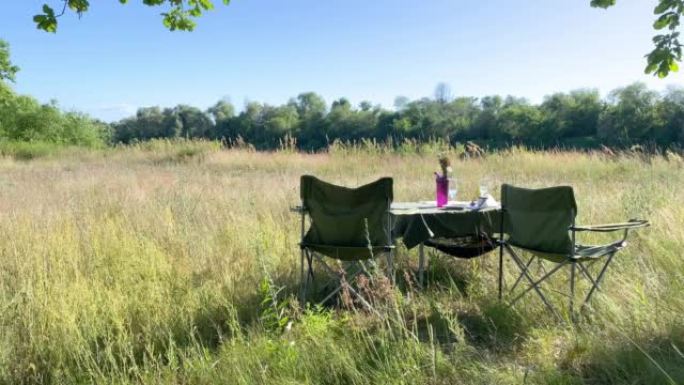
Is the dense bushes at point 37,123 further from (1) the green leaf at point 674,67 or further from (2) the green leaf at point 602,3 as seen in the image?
(1) the green leaf at point 674,67

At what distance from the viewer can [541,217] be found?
3.00 m

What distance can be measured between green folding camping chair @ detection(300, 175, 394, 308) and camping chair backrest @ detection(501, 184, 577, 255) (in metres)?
0.77

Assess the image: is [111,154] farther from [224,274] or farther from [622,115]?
[622,115]

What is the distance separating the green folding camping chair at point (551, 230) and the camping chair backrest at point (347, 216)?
2.51 feet

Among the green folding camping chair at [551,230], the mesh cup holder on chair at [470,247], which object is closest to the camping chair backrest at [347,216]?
the mesh cup holder on chair at [470,247]

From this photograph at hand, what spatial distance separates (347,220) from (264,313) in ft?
2.68

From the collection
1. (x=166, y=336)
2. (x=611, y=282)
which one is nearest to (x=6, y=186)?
(x=166, y=336)

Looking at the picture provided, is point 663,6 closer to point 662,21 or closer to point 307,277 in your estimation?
point 662,21

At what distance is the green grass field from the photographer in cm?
222

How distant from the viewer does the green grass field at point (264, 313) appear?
222cm

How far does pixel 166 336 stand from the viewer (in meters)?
2.71

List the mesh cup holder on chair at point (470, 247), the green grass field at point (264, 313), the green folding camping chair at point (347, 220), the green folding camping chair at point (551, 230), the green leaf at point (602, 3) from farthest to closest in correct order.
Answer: the mesh cup holder on chair at point (470, 247), the green leaf at point (602, 3), the green folding camping chair at point (347, 220), the green folding camping chair at point (551, 230), the green grass field at point (264, 313)

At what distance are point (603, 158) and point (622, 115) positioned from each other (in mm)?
33512

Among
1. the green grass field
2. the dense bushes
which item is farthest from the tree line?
the green grass field
